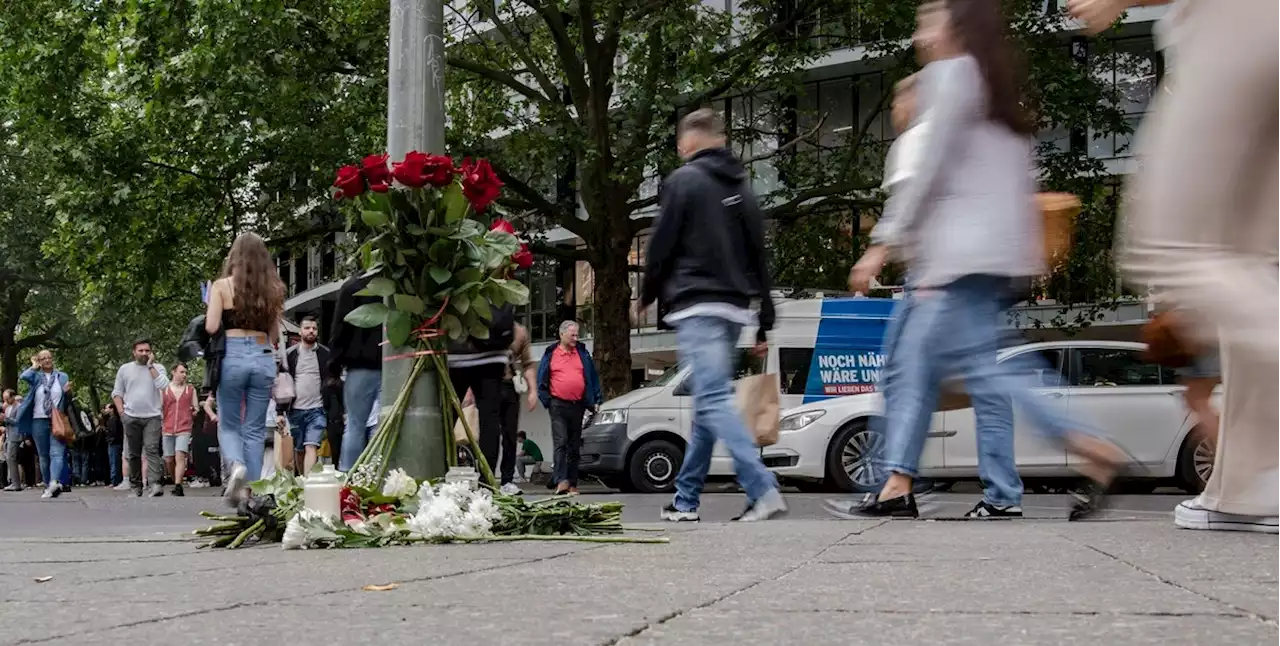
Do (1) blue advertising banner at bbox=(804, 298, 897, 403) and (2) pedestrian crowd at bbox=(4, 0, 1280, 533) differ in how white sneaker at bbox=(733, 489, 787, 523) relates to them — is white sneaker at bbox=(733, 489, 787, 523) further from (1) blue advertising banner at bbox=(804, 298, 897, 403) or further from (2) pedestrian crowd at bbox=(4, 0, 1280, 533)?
(1) blue advertising banner at bbox=(804, 298, 897, 403)

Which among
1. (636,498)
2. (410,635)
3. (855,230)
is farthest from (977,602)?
(855,230)

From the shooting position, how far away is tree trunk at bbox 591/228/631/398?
2114cm

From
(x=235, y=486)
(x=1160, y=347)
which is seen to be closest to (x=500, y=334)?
(x=235, y=486)

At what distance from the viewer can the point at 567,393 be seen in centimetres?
1486

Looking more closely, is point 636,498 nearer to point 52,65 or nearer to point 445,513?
point 445,513

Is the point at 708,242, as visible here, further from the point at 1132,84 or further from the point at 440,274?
the point at 1132,84

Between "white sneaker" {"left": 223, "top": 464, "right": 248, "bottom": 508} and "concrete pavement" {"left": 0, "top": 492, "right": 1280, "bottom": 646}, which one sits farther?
"white sneaker" {"left": 223, "top": 464, "right": 248, "bottom": 508}

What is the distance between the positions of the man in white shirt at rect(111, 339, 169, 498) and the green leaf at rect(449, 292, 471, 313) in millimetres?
11151

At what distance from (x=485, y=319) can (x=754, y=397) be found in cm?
183

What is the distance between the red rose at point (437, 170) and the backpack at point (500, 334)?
3.54 metres

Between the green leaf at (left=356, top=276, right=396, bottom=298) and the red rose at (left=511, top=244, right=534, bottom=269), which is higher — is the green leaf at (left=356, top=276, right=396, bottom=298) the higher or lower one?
the lower one

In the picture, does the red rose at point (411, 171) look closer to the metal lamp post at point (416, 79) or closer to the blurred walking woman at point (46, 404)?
the metal lamp post at point (416, 79)

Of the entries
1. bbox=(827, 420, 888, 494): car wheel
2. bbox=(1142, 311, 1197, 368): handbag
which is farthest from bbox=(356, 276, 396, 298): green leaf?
bbox=(827, 420, 888, 494): car wheel

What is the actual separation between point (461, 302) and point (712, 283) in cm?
126
